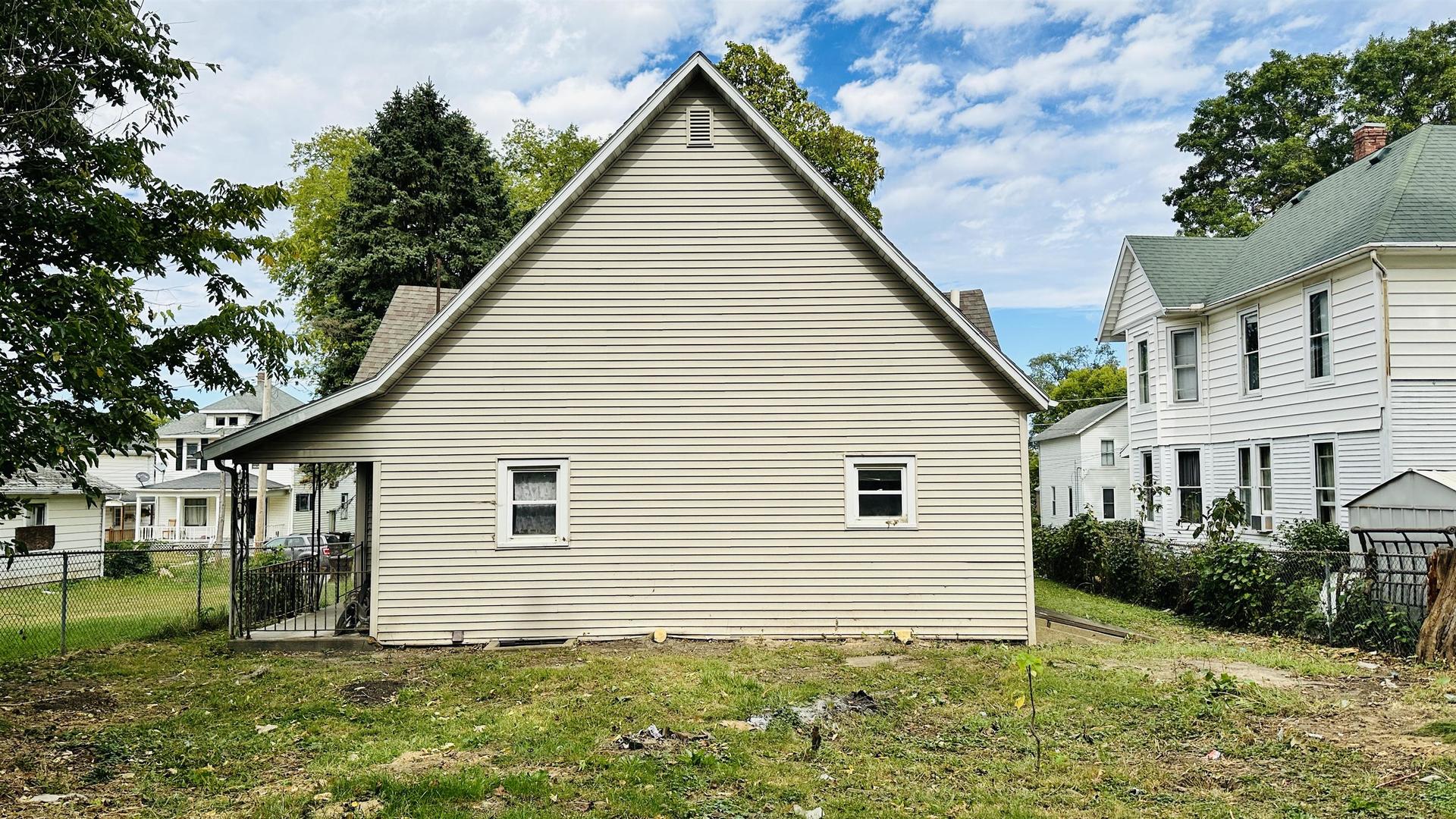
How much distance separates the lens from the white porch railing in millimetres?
40469

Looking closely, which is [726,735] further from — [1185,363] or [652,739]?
[1185,363]

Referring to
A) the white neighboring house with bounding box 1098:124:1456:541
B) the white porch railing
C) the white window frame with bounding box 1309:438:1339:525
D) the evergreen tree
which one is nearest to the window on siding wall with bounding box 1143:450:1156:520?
the white neighboring house with bounding box 1098:124:1456:541

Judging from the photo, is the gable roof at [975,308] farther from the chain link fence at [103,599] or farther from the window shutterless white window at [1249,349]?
the chain link fence at [103,599]

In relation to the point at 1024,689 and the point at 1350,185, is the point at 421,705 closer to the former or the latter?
the point at 1024,689

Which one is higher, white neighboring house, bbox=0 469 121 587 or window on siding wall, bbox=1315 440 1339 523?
window on siding wall, bbox=1315 440 1339 523

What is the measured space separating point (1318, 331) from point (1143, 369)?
6.04 metres

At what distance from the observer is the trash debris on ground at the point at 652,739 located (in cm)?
724

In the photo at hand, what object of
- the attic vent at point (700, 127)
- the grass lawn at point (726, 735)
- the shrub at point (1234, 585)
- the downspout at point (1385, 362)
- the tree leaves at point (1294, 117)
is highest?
the tree leaves at point (1294, 117)

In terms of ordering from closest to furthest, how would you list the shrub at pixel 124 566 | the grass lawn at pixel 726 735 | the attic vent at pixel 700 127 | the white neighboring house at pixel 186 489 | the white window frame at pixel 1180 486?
1. the grass lawn at pixel 726 735
2. the attic vent at pixel 700 127
3. the white window frame at pixel 1180 486
4. the shrub at pixel 124 566
5. the white neighboring house at pixel 186 489

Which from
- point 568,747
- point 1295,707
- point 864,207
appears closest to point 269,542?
point 864,207

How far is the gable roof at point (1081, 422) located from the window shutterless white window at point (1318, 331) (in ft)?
59.8

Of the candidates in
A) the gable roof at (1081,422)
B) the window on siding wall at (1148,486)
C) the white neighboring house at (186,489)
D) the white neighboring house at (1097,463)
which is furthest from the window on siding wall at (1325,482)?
the white neighboring house at (186,489)

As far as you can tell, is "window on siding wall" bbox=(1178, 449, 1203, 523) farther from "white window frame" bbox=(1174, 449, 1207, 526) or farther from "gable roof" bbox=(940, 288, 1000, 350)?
"gable roof" bbox=(940, 288, 1000, 350)

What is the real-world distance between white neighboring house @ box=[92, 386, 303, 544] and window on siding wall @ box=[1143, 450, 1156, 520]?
35.0m
